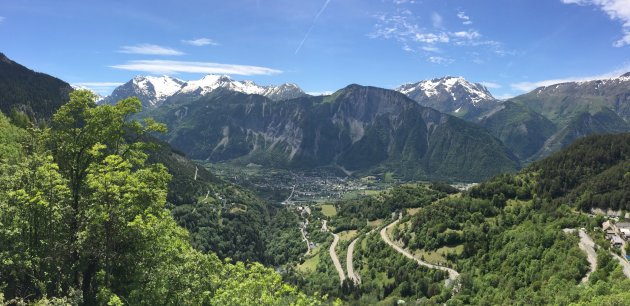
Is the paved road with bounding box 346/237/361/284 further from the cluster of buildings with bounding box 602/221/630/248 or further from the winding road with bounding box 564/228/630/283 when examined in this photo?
the cluster of buildings with bounding box 602/221/630/248

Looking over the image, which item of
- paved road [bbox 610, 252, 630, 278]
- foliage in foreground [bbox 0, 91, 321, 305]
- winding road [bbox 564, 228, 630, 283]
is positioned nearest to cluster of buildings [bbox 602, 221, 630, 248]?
winding road [bbox 564, 228, 630, 283]

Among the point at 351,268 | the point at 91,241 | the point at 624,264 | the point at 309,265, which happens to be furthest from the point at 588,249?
the point at 309,265

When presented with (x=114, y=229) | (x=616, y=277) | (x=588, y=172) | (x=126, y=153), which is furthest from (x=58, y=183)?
(x=588, y=172)

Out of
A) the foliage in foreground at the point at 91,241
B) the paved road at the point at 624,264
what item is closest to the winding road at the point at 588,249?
the paved road at the point at 624,264

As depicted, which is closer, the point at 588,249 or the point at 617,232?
the point at 588,249

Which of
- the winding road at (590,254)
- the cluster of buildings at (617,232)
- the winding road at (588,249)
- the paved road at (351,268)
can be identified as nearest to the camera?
→ the winding road at (590,254)

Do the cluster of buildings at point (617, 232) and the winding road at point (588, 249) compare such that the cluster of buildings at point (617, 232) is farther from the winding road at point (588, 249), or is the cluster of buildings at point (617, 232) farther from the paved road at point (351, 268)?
the paved road at point (351, 268)

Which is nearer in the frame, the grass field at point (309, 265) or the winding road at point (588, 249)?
the winding road at point (588, 249)

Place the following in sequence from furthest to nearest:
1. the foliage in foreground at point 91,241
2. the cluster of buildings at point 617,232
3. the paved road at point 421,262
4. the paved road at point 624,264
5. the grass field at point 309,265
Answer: the grass field at point 309,265 < the paved road at point 421,262 < the cluster of buildings at point 617,232 < the paved road at point 624,264 < the foliage in foreground at point 91,241

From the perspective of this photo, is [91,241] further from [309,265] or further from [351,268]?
[309,265]

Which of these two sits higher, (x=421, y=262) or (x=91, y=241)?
(x=91, y=241)

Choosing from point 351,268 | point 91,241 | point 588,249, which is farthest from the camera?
point 351,268
